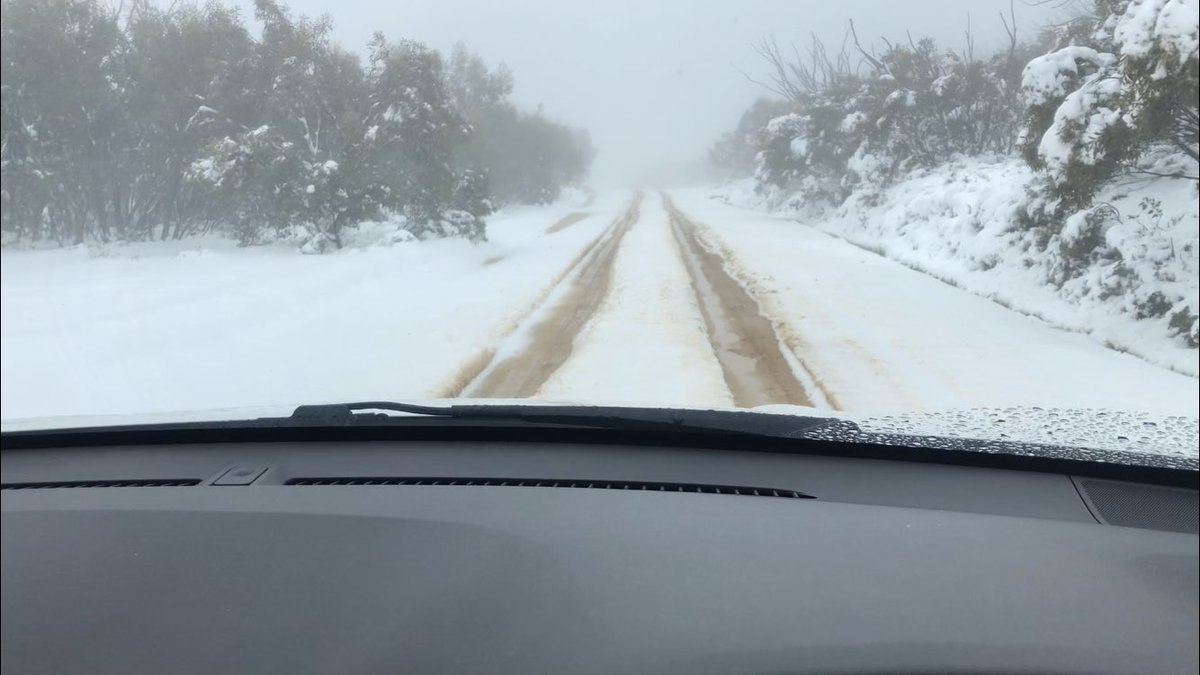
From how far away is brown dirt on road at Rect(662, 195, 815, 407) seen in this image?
22.5ft

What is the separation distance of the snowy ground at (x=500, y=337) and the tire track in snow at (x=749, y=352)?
5cm

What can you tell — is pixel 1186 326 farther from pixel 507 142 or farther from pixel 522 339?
pixel 507 142

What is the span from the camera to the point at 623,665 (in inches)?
92.5

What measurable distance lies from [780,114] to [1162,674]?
9.15 metres

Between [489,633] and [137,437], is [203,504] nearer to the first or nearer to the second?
[137,437]

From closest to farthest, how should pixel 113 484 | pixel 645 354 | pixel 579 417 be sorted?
pixel 113 484, pixel 579 417, pixel 645 354

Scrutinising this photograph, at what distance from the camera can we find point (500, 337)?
376 inches

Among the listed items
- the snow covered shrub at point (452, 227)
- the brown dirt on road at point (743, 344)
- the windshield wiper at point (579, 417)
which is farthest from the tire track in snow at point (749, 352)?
the snow covered shrub at point (452, 227)

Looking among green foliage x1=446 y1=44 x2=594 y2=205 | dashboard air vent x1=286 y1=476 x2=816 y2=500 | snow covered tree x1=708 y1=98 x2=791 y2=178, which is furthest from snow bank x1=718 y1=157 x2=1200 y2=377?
dashboard air vent x1=286 y1=476 x2=816 y2=500

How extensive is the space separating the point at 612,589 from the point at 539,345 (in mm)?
6464

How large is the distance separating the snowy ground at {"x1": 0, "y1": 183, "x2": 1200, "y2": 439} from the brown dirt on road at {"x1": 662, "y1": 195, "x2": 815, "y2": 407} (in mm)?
58

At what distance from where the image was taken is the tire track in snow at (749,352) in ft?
22.3

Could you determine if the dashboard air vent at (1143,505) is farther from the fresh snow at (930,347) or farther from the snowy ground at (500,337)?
the snowy ground at (500,337)

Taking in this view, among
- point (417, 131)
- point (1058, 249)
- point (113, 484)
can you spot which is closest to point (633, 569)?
point (113, 484)
